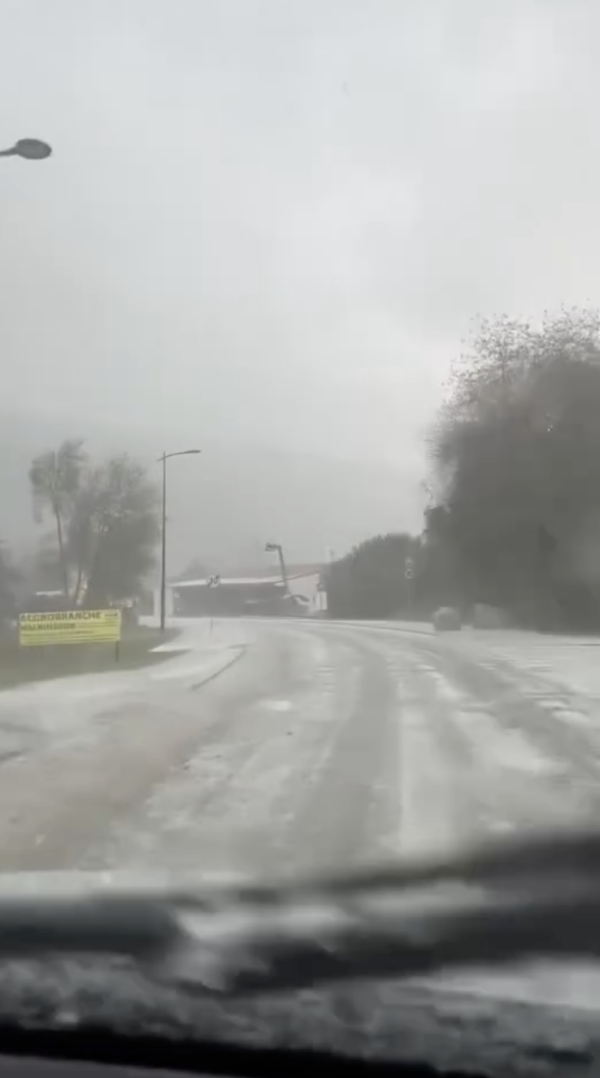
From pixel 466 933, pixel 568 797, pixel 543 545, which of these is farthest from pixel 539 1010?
pixel 543 545

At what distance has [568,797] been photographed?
892cm

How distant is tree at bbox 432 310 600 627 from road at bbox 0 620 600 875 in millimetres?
26158

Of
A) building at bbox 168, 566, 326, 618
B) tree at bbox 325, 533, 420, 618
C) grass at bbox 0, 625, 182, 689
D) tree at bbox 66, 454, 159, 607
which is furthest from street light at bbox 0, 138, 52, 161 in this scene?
building at bbox 168, 566, 326, 618

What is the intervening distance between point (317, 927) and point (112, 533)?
128 feet

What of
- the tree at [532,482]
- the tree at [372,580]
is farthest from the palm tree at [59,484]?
the tree at [372,580]

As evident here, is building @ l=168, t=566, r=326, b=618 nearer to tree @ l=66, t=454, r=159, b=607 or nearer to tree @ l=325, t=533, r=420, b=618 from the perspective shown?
tree @ l=325, t=533, r=420, b=618

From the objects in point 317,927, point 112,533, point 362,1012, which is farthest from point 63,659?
point 362,1012

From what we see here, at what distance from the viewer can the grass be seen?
24.0m

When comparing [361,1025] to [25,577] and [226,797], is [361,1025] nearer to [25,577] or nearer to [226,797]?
[226,797]

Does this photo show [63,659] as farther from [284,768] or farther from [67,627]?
[284,768]

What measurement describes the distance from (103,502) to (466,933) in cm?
3972

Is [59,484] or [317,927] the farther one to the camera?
[59,484]

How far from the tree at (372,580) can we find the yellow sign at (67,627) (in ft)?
Result: 140

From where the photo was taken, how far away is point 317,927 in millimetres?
3355
